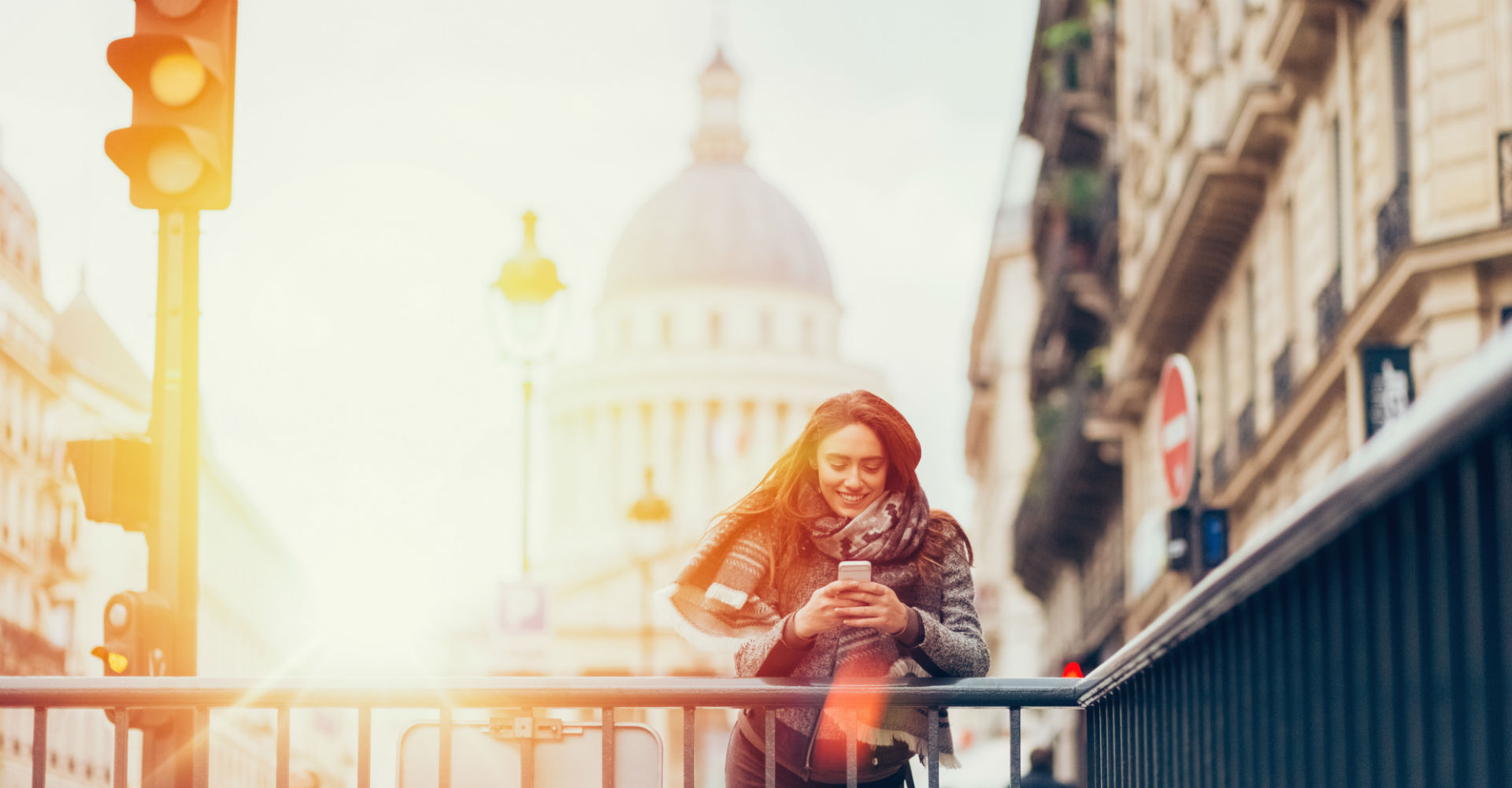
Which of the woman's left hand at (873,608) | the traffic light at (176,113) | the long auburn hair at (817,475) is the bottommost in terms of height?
the woman's left hand at (873,608)

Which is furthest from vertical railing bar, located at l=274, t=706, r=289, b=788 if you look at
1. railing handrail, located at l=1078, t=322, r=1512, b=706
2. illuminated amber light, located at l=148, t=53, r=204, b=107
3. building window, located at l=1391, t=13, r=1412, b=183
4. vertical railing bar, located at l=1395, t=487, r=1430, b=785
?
building window, located at l=1391, t=13, r=1412, b=183

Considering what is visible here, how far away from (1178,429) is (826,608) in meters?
5.98

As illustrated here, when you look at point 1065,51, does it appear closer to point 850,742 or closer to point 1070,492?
point 1070,492

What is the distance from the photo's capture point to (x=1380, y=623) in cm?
321

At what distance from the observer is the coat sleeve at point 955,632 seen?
4.98 metres

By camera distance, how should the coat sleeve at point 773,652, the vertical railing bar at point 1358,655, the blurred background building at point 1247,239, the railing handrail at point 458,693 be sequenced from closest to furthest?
the vertical railing bar at point 1358,655 → the coat sleeve at point 773,652 → the railing handrail at point 458,693 → the blurred background building at point 1247,239

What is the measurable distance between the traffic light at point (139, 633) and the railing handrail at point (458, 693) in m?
1.23

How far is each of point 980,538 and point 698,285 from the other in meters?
24.1

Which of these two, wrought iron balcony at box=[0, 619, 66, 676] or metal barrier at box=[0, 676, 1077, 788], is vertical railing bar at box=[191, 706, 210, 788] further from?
wrought iron balcony at box=[0, 619, 66, 676]

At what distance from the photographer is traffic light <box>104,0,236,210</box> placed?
6699 millimetres

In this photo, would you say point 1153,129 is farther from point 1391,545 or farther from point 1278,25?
point 1391,545

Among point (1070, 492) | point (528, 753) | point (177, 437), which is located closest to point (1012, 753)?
point (528, 753)

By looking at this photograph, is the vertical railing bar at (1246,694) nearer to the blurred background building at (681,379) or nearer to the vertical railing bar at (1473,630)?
the vertical railing bar at (1473,630)

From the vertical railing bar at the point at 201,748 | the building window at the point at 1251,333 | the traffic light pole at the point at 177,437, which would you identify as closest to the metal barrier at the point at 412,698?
the vertical railing bar at the point at 201,748
